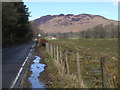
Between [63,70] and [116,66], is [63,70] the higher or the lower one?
the lower one

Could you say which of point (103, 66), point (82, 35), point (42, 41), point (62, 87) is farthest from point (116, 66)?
point (82, 35)

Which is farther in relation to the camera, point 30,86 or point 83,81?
point 30,86

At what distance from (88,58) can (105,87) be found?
294 cm

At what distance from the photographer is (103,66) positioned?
633 cm

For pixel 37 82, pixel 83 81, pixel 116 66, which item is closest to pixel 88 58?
pixel 83 81

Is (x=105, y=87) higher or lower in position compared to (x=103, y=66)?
lower

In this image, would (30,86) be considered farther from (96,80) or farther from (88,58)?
(96,80)

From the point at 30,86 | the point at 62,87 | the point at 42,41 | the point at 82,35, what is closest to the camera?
the point at 62,87

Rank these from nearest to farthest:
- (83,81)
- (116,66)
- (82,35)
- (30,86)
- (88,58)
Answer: (116,66), (83,81), (88,58), (30,86), (82,35)

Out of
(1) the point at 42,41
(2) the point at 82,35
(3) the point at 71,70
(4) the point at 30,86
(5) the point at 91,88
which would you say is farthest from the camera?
(2) the point at 82,35

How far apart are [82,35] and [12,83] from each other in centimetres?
17678

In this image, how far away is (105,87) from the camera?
639 cm

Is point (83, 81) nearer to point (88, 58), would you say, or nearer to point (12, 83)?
point (88, 58)

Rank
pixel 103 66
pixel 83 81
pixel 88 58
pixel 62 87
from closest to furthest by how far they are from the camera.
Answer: pixel 103 66 → pixel 83 81 → pixel 88 58 → pixel 62 87
